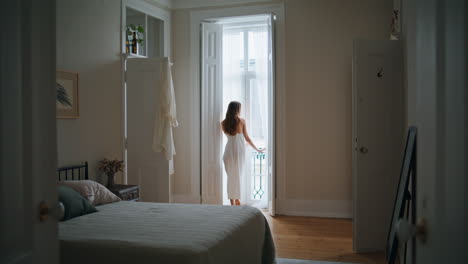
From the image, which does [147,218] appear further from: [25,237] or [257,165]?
[257,165]

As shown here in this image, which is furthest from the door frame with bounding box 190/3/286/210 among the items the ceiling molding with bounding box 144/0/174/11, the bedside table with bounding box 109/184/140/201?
the bedside table with bounding box 109/184/140/201

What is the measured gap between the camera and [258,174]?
6945 mm

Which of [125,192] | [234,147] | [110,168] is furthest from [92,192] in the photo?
[234,147]

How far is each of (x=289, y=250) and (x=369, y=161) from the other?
120cm

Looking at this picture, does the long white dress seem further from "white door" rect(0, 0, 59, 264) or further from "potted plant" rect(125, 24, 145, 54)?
"white door" rect(0, 0, 59, 264)

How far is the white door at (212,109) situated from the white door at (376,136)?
8.52 ft

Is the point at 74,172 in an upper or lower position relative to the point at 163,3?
lower

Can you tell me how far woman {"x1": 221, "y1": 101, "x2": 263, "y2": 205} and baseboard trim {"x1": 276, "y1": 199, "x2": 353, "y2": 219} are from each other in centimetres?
69

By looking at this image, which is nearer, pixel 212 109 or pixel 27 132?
pixel 27 132

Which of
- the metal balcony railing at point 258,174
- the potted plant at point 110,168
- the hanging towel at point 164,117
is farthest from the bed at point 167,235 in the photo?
the metal balcony railing at point 258,174

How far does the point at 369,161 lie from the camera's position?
4137 millimetres

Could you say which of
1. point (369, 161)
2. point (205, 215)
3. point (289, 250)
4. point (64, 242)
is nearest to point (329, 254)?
point (289, 250)

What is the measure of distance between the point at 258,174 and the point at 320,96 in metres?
1.82

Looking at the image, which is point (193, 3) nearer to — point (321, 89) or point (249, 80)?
point (249, 80)
